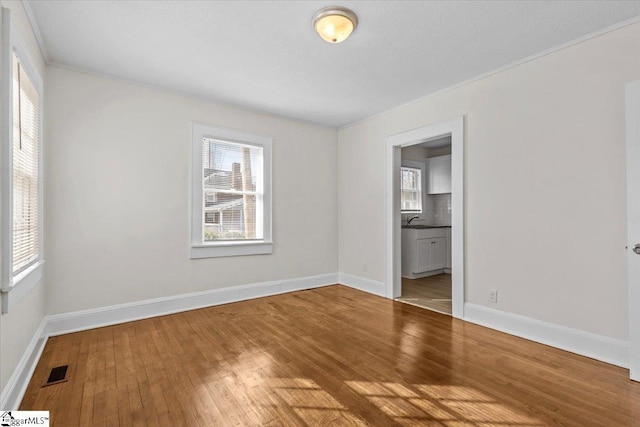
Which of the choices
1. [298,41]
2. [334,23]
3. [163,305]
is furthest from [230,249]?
[334,23]

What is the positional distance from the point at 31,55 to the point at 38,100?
456 mm

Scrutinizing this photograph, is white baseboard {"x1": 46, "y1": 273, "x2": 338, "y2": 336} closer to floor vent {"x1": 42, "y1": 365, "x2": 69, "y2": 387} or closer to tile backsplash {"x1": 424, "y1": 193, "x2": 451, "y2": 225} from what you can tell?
floor vent {"x1": 42, "y1": 365, "x2": 69, "y2": 387}

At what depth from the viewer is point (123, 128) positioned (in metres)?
3.43

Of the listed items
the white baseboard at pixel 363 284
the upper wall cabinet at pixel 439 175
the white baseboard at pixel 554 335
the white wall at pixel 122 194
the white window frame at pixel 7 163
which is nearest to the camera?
the white window frame at pixel 7 163

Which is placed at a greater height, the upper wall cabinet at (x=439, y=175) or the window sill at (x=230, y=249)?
the upper wall cabinet at (x=439, y=175)

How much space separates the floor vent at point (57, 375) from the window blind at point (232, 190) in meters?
1.93

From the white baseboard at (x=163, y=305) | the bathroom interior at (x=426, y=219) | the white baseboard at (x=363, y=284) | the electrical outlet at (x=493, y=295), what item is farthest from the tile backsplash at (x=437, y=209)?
the electrical outlet at (x=493, y=295)

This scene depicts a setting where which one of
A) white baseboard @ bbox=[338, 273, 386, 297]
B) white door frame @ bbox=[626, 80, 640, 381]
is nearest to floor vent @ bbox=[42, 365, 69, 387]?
white baseboard @ bbox=[338, 273, 386, 297]

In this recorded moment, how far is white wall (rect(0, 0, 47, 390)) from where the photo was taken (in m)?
1.83

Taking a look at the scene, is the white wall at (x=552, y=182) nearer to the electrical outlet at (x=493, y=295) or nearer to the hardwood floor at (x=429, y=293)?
the electrical outlet at (x=493, y=295)

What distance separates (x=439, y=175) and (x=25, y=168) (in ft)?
20.2

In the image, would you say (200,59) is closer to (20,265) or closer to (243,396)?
(20,265)

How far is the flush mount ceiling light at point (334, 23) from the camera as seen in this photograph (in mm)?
2264

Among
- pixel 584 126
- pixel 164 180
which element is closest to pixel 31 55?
pixel 164 180
